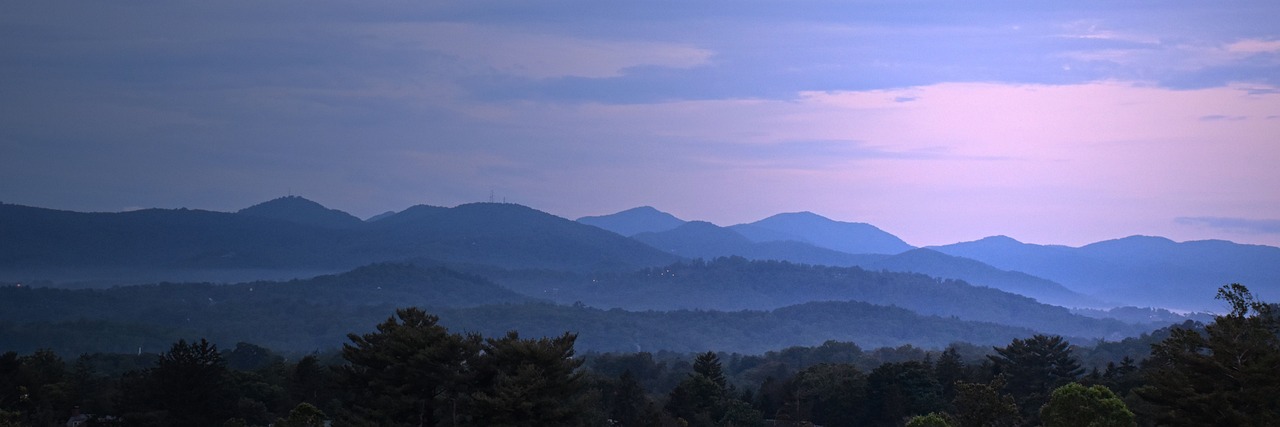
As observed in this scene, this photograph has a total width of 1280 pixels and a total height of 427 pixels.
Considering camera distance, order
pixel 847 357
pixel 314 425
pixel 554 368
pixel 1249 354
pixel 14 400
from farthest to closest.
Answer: pixel 847 357, pixel 14 400, pixel 554 368, pixel 314 425, pixel 1249 354

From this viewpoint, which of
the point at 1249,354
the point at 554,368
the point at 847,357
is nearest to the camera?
the point at 1249,354

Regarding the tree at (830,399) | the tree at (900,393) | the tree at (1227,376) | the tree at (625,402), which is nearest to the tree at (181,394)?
the tree at (625,402)

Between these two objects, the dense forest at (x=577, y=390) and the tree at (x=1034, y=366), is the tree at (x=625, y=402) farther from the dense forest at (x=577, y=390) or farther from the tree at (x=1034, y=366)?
the tree at (x=1034, y=366)

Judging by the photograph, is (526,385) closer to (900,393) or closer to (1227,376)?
(1227,376)

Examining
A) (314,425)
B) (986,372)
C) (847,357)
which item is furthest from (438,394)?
(847,357)

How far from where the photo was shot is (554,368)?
38.0 m

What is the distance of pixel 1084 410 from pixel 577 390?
15.3 meters

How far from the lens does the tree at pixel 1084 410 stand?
3128 cm

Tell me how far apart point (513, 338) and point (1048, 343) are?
3755 centimetres

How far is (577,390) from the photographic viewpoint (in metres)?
39.4

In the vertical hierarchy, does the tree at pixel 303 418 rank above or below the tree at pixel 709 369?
below

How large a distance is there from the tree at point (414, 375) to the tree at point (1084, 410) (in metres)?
17.2

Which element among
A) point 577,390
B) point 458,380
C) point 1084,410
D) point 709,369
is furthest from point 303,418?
point 709,369

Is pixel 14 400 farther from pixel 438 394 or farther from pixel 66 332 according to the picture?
pixel 66 332
